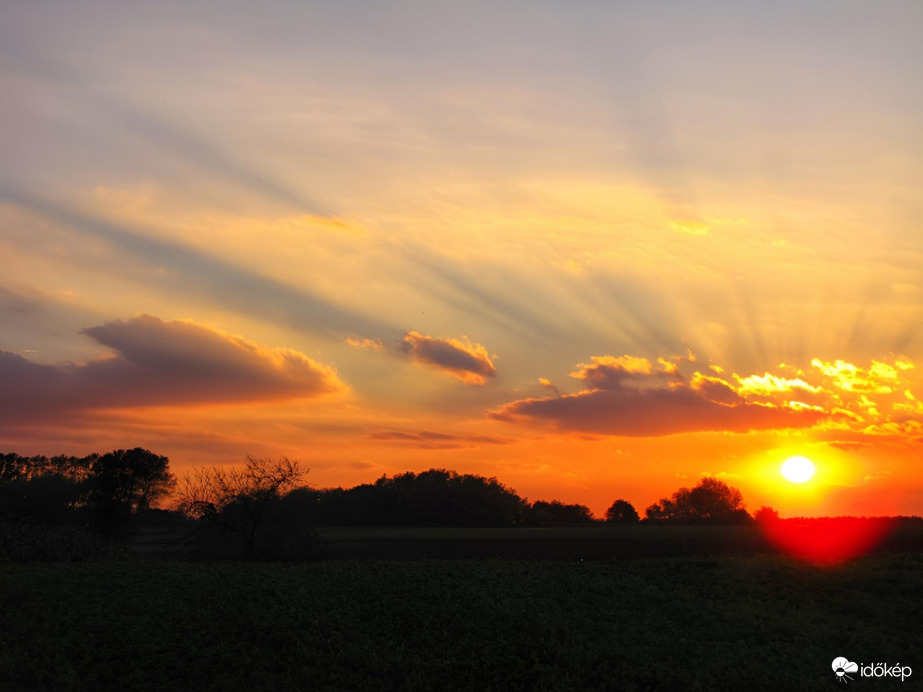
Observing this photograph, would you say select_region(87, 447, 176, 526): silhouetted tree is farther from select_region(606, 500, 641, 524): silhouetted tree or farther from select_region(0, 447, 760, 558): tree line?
select_region(606, 500, 641, 524): silhouetted tree

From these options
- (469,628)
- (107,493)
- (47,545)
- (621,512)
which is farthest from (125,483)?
(621,512)

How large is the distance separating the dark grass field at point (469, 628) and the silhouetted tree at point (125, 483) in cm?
3529

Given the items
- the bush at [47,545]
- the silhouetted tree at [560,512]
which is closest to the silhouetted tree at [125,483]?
the bush at [47,545]

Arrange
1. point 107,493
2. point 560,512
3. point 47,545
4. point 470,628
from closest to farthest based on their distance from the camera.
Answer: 1. point 470,628
2. point 47,545
3. point 107,493
4. point 560,512

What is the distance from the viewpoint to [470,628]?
3055 cm

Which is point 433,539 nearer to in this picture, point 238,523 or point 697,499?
point 238,523

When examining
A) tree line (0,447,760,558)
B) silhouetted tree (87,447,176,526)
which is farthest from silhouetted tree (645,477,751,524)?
silhouetted tree (87,447,176,526)

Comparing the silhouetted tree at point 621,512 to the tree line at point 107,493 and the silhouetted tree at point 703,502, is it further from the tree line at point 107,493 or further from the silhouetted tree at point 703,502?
the tree line at point 107,493

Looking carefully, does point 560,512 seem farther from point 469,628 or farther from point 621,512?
point 469,628

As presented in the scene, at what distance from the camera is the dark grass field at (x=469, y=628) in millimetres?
26531

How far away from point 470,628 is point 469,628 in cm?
4

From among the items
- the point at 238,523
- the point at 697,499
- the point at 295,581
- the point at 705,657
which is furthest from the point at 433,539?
the point at 697,499

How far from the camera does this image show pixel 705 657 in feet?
90.4

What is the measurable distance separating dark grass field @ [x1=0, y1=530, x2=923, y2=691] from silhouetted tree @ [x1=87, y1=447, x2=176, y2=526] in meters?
35.3
